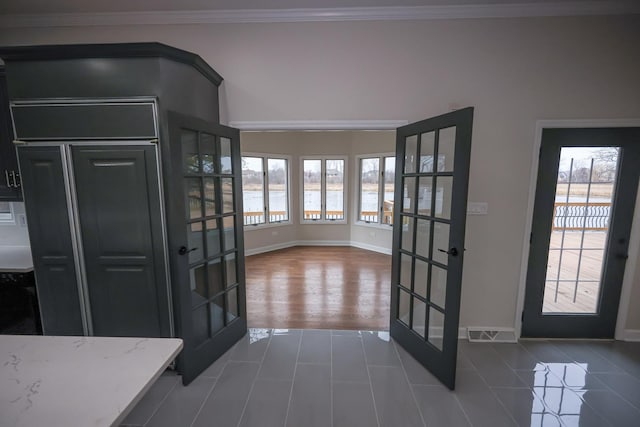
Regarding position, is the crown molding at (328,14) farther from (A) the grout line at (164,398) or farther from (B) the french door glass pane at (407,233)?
(A) the grout line at (164,398)

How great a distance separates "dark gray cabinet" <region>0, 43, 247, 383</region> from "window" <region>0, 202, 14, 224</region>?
1172 mm

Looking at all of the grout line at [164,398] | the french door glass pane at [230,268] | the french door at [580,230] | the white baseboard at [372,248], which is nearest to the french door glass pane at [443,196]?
the french door at [580,230]

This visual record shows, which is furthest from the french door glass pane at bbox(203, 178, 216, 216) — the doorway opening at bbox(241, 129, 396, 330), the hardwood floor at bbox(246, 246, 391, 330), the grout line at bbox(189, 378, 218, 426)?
the doorway opening at bbox(241, 129, 396, 330)

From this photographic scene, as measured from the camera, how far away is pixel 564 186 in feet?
8.21

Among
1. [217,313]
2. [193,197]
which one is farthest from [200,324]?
[193,197]

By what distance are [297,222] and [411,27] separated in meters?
4.75

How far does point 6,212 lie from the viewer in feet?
8.80

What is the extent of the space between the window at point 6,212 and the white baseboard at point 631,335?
632cm

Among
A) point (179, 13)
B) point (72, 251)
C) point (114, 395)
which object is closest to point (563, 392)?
point (114, 395)

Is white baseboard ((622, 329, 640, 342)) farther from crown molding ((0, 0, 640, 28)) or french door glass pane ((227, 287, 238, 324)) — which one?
french door glass pane ((227, 287, 238, 324))

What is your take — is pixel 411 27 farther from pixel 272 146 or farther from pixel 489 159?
pixel 272 146

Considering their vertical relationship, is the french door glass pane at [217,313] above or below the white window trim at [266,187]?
below

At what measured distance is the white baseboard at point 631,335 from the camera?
8.46 feet

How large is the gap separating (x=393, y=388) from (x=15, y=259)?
11.4 ft
